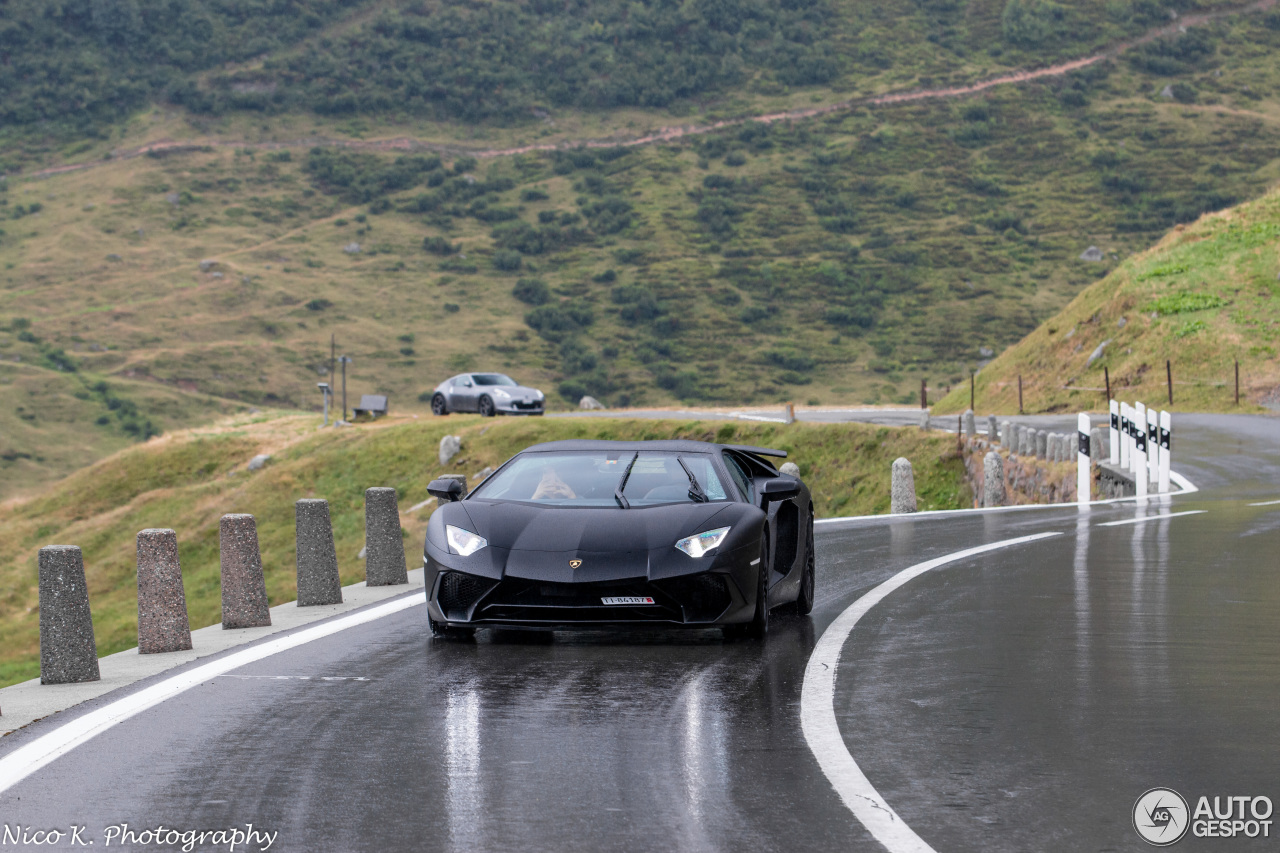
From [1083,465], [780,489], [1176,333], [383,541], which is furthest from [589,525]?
[1176,333]

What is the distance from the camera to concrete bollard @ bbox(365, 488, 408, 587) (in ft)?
40.5

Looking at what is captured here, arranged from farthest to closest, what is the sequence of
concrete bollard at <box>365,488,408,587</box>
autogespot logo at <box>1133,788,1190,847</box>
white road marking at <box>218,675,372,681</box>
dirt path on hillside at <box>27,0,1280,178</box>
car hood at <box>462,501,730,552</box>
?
dirt path on hillside at <box>27,0,1280,178</box>, concrete bollard at <box>365,488,408,587</box>, car hood at <box>462,501,730,552</box>, white road marking at <box>218,675,372,681</box>, autogespot logo at <box>1133,788,1190,847</box>

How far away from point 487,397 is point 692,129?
8494cm

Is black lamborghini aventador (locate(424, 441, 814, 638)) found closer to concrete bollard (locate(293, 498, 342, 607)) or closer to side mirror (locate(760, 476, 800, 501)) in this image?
side mirror (locate(760, 476, 800, 501))

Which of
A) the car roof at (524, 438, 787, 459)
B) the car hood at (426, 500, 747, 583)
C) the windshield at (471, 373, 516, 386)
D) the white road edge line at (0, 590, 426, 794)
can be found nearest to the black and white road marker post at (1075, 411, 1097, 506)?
the car roof at (524, 438, 787, 459)

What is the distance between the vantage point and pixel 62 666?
823 centimetres

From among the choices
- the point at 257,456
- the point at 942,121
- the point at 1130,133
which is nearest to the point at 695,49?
the point at 942,121

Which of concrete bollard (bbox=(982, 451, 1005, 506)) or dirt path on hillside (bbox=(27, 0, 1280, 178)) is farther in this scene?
dirt path on hillside (bbox=(27, 0, 1280, 178))

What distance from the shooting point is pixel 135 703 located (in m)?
7.40

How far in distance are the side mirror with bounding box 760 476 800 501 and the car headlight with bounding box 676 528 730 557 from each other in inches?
37.9

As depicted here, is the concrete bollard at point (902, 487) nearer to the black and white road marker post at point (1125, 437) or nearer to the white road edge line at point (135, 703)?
the black and white road marker post at point (1125, 437)

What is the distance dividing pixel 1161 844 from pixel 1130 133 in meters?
117

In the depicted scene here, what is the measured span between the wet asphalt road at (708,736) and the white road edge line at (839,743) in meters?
0.06

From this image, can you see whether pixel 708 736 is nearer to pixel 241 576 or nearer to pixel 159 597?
pixel 159 597
